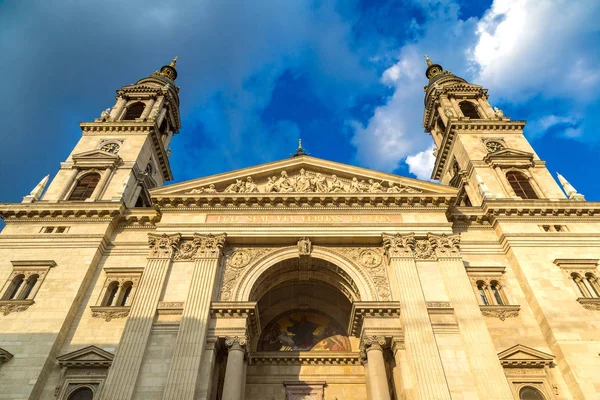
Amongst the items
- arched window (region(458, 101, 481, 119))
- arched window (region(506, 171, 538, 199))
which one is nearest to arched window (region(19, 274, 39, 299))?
arched window (region(506, 171, 538, 199))

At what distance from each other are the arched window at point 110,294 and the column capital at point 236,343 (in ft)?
22.3

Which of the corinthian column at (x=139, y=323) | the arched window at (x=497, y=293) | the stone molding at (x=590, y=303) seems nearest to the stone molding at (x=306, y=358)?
the corinthian column at (x=139, y=323)

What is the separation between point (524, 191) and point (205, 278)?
817 inches

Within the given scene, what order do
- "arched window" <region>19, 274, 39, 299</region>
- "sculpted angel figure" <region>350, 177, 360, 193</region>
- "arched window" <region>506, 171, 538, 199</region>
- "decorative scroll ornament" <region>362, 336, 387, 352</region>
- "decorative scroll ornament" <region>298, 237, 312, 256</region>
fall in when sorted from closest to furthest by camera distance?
"decorative scroll ornament" <region>362, 336, 387, 352</region>
"arched window" <region>19, 274, 39, 299</region>
"decorative scroll ornament" <region>298, 237, 312, 256</region>
"sculpted angel figure" <region>350, 177, 360, 193</region>
"arched window" <region>506, 171, 538, 199</region>

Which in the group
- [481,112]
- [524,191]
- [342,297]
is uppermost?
[481,112]

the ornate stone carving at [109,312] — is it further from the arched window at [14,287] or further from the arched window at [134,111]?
the arched window at [134,111]

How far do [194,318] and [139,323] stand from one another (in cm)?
239

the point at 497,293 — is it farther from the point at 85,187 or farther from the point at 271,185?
the point at 85,187

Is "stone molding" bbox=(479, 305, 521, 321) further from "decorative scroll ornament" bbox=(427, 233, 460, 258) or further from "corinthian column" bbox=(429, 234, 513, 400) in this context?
"decorative scroll ornament" bbox=(427, 233, 460, 258)

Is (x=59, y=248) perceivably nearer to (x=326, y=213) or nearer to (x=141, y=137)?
(x=141, y=137)

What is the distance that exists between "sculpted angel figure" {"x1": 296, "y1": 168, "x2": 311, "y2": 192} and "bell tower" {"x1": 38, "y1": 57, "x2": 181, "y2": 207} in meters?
10.5

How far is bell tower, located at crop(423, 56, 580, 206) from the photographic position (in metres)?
28.2

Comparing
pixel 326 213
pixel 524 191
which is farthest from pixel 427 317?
pixel 524 191

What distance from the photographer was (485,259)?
23.4m
